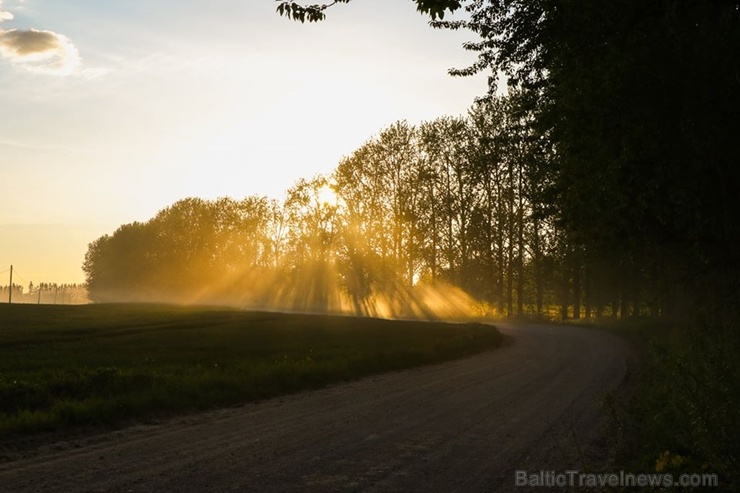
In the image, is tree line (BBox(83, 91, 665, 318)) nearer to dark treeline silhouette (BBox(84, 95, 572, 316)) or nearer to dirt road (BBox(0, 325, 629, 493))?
dark treeline silhouette (BBox(84, 95, 572, 316))

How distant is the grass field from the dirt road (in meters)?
1.24

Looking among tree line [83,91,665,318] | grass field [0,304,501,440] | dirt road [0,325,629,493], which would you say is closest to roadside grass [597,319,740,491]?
dirt road [0,325,629,493]

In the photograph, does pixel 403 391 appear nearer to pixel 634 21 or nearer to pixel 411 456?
pixel 411 456

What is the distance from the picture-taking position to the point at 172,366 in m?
20.5

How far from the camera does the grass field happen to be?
13586 millimetres

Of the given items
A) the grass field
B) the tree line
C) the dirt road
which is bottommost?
the dirt road

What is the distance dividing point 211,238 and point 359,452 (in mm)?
116131

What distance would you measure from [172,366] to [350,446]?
11735mm

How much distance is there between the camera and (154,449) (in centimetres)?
1018

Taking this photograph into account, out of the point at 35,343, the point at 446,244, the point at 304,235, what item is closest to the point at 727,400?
the point at 35,343

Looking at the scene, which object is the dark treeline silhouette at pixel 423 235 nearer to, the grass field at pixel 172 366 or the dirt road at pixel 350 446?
the grass field at pixel 172 366

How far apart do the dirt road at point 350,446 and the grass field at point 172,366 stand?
4.07 feet

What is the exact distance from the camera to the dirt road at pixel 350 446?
8.27m

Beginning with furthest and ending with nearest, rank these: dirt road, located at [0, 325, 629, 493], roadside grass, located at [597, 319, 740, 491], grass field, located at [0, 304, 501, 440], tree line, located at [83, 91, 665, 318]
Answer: tree line, located at [83, 91, 665, 318] < grass field, located at [0, 304, 501, 440] < dirt road, located at [0, 325, 629, 493] < roadside grass, located at [597, 319, 740, 491]
